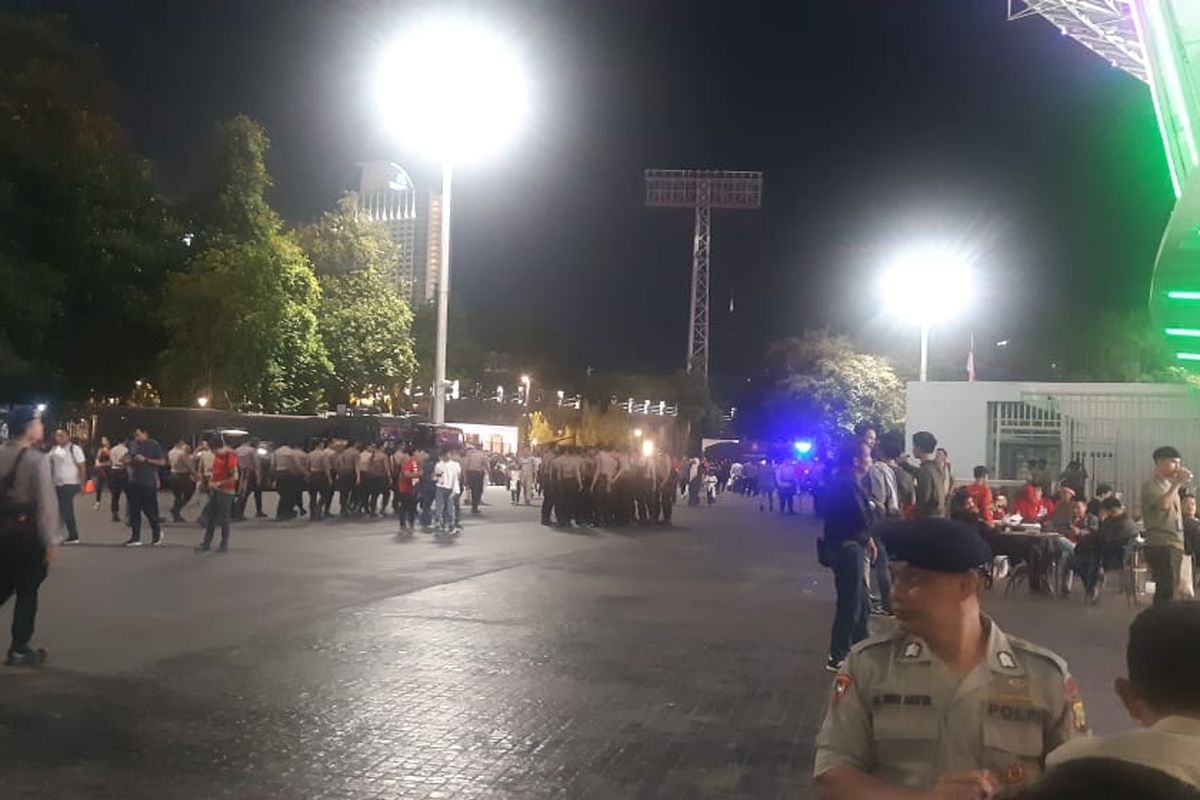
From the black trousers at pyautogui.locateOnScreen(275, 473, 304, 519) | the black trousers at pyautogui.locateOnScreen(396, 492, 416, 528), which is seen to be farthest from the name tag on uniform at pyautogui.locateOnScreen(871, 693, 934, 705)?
the black trousers at pyautogui.locateOnScreen(275, 473, 304, 519)

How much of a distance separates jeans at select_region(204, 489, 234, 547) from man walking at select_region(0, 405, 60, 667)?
7.97m

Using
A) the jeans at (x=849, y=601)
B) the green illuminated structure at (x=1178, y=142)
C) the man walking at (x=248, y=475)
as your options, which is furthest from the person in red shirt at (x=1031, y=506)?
the man walking at (x=248, y=475)

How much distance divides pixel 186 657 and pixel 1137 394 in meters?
21.6

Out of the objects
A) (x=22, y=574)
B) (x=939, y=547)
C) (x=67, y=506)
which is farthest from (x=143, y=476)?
(x=939, y=547)

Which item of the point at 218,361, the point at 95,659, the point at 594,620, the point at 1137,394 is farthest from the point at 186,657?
the point at 218,361

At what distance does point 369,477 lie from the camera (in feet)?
80.0

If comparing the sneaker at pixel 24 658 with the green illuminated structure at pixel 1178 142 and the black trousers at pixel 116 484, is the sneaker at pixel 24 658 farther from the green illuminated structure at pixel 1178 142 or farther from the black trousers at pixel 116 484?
the green illuminated structure at pixel 1178 142

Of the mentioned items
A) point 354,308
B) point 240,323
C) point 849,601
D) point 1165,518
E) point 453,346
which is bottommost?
point 849,601

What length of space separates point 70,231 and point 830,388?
2894cm

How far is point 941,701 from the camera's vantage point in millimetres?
2615

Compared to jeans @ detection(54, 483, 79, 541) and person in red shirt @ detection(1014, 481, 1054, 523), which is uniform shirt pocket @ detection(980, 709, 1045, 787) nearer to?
person in red shirt @ detection(1014, 481, 1054, 523)

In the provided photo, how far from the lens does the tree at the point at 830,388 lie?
46406 millimetres

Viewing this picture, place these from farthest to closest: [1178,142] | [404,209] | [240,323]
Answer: [404,209]
[240,323]
[1178,142]

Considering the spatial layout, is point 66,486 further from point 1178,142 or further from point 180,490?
point 1178,142
